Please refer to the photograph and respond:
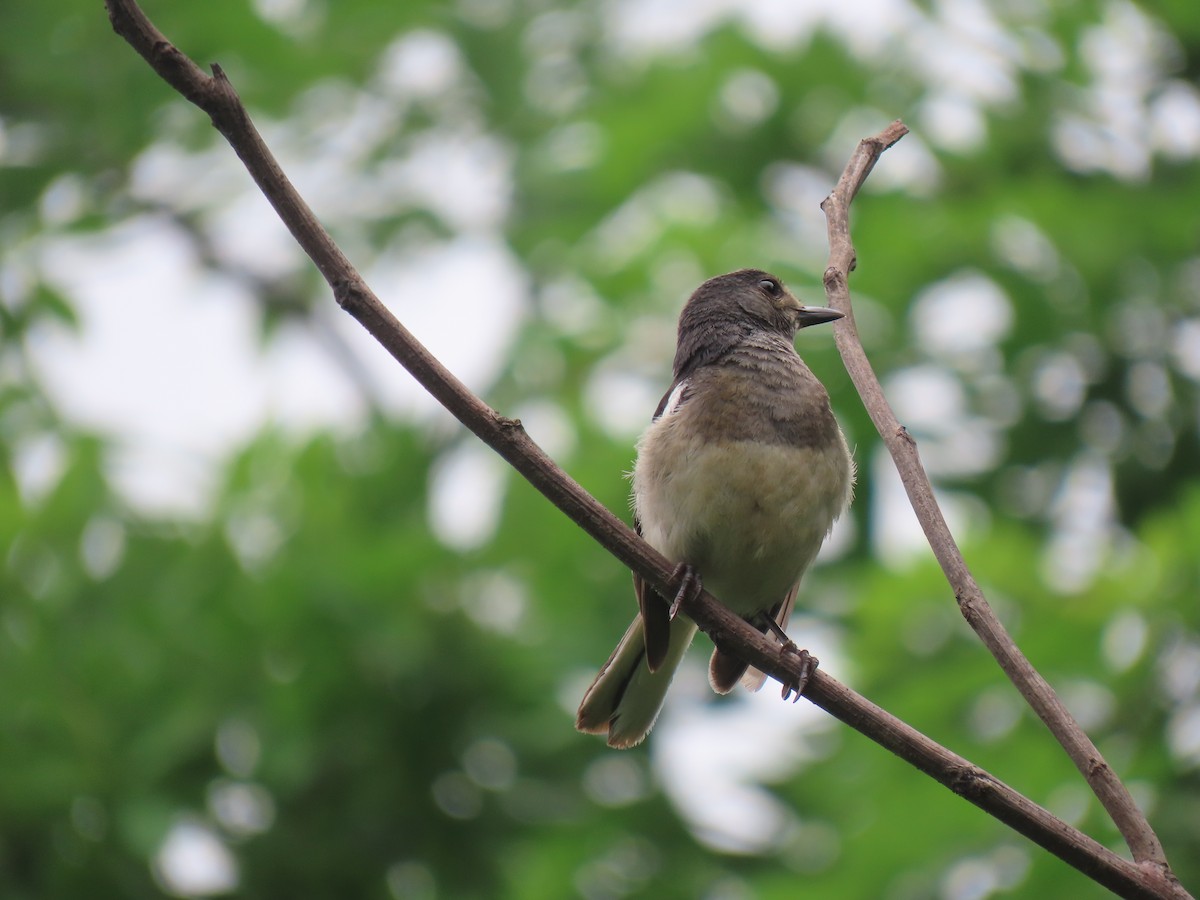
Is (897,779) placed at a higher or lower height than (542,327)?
lower

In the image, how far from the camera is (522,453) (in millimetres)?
2551

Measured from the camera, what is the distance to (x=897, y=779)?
5559 millimetres

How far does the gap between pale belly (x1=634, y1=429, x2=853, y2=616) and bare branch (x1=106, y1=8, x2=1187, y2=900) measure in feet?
4.30

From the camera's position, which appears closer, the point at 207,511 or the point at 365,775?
the point at 365,775

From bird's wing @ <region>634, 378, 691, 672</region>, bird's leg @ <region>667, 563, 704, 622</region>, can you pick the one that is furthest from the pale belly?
bird's leg @ <region>667, 563, 704, 622</region>

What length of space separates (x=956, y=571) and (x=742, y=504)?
4.95 ft

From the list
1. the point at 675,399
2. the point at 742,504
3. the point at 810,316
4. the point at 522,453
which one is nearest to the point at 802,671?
the point at 522,453

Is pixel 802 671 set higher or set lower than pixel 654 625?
lower

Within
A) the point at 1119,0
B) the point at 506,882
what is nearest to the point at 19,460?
the point at 506,882

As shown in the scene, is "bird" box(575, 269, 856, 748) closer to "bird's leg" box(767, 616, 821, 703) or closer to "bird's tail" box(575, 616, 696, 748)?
"bird's tail" box(575, 616, 696, 748)

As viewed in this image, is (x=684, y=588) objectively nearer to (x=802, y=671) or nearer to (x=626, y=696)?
(x=802, y=671)

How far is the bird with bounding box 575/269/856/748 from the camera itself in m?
4.05

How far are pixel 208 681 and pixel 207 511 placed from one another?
102 centimetres

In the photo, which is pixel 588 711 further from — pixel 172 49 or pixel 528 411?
pixel 528 411
